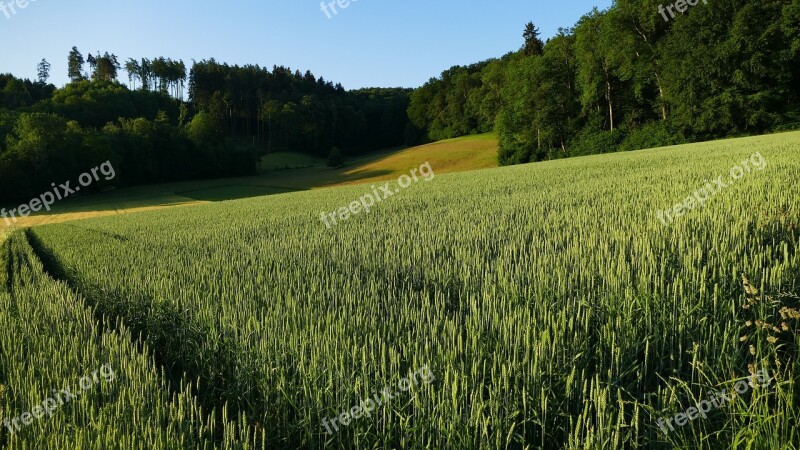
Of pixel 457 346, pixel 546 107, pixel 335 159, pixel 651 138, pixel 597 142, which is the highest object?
pixel 546 107

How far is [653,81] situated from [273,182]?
1792 inches

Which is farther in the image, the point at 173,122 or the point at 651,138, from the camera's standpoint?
the point at 173,122

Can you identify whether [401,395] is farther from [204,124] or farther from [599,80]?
[204,124]

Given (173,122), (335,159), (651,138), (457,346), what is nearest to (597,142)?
(651,138)

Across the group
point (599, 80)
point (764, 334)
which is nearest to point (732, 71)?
point (599, 80)

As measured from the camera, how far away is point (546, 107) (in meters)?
58.7

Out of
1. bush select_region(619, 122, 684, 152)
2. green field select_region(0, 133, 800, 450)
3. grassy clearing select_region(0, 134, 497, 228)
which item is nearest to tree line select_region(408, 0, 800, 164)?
bush select_region(619, 122, 684, 152)

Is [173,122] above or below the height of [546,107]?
above

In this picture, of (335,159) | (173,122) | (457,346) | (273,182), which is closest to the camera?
(457,346)

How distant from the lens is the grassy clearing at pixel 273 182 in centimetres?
4656

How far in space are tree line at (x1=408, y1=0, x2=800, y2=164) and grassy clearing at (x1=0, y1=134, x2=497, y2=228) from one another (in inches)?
250

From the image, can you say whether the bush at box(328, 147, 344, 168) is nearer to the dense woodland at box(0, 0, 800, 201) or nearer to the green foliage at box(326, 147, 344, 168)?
the green foliage at box(326, 147, 344, 168)

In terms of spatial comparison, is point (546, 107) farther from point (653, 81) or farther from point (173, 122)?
point (173, 122)

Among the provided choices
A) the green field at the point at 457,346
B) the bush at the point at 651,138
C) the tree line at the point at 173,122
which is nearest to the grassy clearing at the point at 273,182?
the tree line at the point at 173,122
